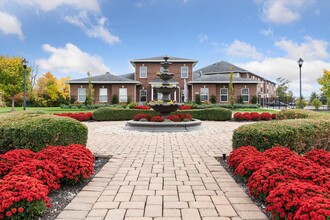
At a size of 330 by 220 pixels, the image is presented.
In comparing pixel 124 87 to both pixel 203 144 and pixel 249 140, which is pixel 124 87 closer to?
pixel 203 144

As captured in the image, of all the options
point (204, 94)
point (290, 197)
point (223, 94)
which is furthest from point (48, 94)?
point (290, 197)

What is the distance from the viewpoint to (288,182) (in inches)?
137

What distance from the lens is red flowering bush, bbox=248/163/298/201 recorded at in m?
3.58

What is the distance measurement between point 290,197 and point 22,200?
3122 mm

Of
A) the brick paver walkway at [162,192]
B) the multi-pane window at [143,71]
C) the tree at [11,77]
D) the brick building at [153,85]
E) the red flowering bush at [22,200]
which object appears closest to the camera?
the red flowering bush at [22,200]

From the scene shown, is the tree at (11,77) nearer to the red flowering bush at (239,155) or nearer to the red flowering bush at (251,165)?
the red flowering bush at (239,155)

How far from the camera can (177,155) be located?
7.00 meters

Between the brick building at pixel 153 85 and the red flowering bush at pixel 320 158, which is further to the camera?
the brick building at pixel 153 85

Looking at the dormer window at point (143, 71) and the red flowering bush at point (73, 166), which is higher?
the dormer window at point (143, 71)

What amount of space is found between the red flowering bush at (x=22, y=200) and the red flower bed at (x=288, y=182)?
2752mm

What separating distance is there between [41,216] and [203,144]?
240 inches

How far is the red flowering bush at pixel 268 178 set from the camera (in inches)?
141

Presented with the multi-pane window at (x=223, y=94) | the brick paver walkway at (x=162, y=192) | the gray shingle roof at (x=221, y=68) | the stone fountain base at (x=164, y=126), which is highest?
the gray shingle roof at (x=221, y=68)

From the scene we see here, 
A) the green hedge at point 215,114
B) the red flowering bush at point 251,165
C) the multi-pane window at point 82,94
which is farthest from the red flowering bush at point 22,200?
the multi-pane window at point 82,94
